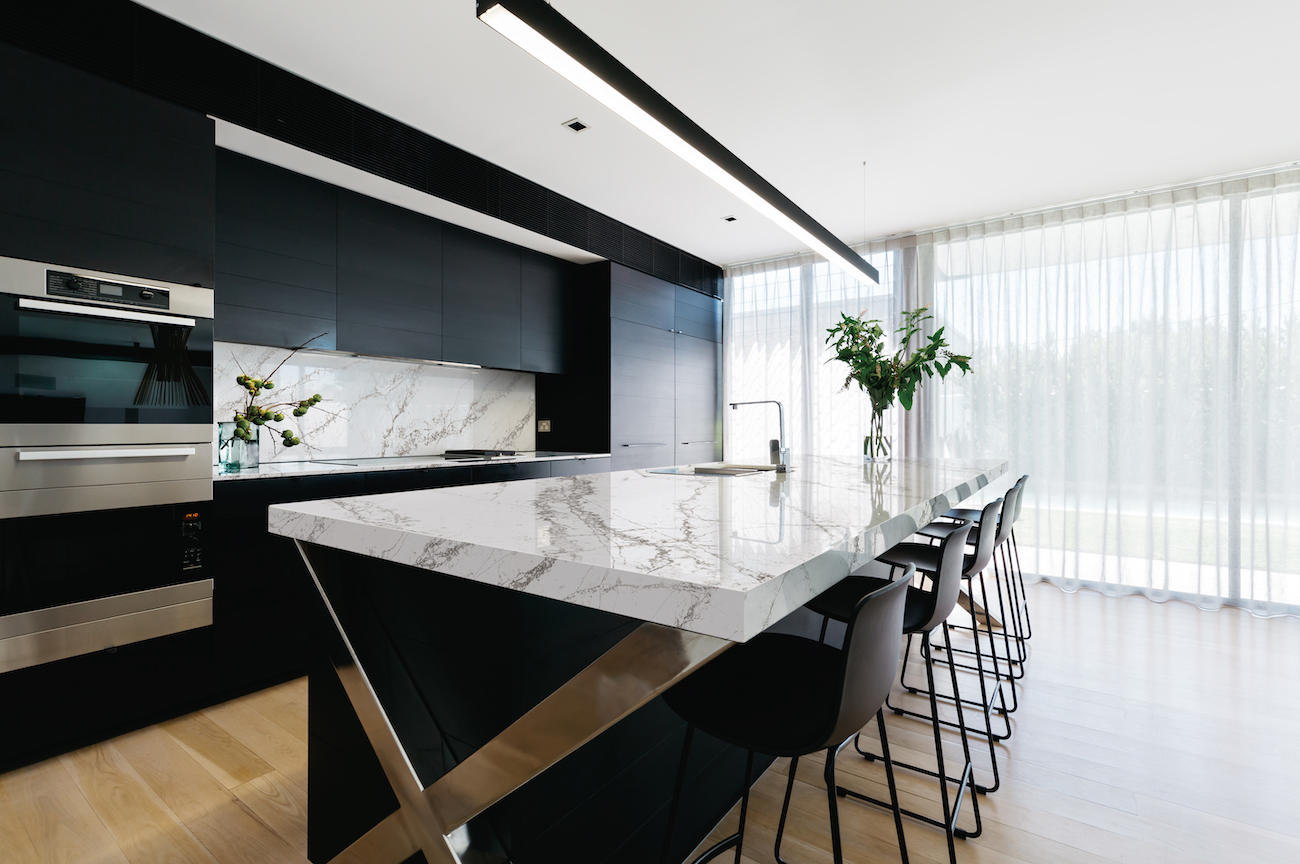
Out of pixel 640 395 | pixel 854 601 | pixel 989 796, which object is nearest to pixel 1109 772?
pixel 989 796

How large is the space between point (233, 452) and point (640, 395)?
2.84 metres

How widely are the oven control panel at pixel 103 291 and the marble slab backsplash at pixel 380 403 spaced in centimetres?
63

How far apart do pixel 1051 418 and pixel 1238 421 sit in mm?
952

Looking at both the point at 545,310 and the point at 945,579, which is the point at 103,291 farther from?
the point at 945,579

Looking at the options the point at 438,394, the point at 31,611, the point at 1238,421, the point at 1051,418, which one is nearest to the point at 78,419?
the point at 31,611

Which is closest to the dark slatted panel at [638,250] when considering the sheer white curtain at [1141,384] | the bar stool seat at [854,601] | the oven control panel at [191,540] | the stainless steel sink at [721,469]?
the sheer white curtain at [1141,384]

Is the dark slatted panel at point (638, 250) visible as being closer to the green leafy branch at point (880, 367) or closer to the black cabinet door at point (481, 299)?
the black cabinet door at point (481, 299)

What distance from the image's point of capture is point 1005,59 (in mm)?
2537

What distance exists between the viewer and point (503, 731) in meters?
0.90

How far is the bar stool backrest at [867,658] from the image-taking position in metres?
0.88

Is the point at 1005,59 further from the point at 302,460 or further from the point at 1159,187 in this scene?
the point at 302,460

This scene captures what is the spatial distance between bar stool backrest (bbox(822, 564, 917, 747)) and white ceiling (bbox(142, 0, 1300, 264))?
2221mm

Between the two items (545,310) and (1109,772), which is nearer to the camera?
(1109,772)

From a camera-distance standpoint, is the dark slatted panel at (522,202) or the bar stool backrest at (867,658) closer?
the bar stool backrest at (867,658)
